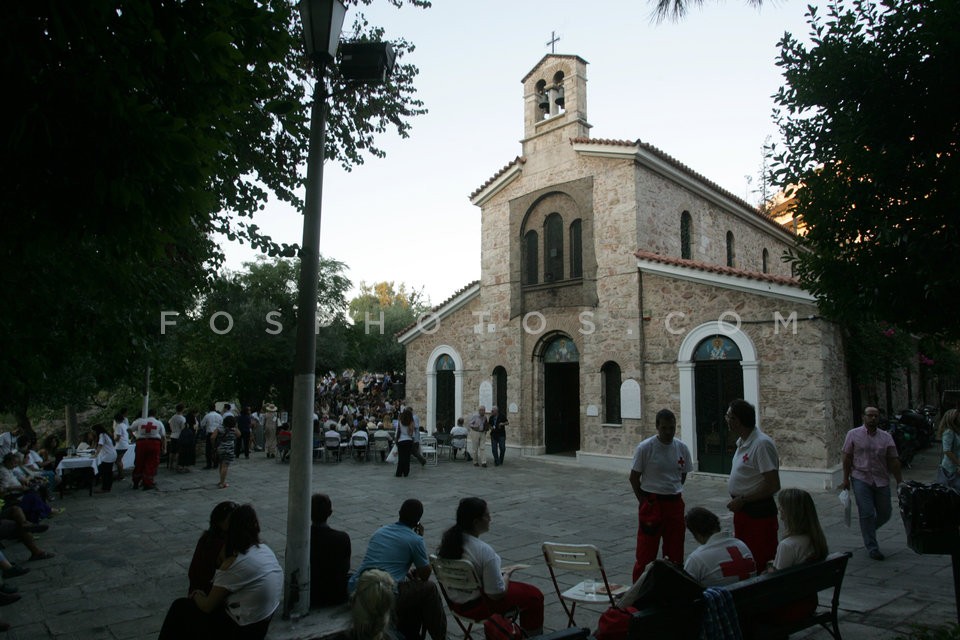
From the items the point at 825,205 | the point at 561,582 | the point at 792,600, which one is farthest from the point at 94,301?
the point at 825,205

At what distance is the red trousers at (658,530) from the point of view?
5172 mm

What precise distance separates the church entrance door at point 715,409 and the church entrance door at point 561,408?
445cm

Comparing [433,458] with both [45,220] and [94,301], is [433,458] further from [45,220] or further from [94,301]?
[45,220]

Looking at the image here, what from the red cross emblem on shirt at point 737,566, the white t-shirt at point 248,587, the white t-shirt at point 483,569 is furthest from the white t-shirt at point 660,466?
the white t-shirt at point 248,587

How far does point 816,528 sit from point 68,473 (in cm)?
1301

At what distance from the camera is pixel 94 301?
15.4 ft

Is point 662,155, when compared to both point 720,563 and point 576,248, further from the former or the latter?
point 720,563

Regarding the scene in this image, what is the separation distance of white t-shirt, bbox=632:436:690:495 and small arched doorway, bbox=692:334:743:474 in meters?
7.79

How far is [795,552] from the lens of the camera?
3965 mm

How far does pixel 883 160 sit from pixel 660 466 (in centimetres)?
311

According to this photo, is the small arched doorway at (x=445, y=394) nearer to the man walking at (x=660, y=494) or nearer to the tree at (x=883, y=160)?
the man walking at (x=660, y=494)

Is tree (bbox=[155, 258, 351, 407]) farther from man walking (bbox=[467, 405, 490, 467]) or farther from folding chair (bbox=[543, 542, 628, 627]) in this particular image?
folding chair (bbox=[543, 542, 628, 627])

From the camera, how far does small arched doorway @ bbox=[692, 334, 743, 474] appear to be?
40.8 ft

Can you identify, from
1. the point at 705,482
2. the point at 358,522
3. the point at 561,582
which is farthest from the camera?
the point at 705,482
